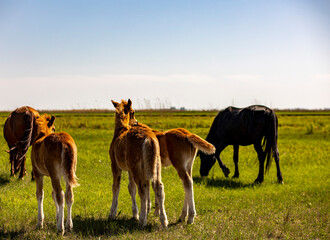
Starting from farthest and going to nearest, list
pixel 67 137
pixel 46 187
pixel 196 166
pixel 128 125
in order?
pixel 196 166 < pixel 46 187 < pixel 128 125 < pixel 67 137

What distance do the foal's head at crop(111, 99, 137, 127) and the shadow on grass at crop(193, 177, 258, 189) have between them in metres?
4.59

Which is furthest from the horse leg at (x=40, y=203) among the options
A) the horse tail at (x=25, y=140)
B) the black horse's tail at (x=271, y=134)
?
the black horse's tail at (x=271, y=134)

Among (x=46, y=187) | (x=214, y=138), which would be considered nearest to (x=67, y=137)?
(x=46, y=187)

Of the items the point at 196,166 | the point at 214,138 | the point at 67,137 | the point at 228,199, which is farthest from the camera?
the point at 196,166

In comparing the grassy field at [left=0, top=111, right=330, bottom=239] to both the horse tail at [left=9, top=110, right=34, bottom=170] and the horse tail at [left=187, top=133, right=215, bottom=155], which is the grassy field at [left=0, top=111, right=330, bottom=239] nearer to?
the horse tail at [left=9, top=110, right=34, bottom=170]

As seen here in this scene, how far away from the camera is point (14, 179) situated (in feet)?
40.2

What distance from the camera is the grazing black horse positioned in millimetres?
11906

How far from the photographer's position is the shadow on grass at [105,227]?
6358 millimetres

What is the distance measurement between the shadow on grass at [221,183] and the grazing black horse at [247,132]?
33 centimetres

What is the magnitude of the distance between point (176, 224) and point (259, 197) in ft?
12.8

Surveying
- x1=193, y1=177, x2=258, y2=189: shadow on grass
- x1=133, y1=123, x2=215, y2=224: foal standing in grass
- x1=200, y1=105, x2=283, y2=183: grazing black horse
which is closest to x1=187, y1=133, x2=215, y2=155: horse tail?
x1=133, y1=123, x2=215, y2=224: foal standing in grass

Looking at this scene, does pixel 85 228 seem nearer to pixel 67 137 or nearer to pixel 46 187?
pixel 67 137

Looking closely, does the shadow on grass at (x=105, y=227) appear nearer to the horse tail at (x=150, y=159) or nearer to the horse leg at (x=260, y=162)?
the horse tail at (x=150, y=159)

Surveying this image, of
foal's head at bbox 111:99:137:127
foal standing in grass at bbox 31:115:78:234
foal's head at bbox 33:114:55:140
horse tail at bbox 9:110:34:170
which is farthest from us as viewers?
horse tail at bbox 9:110:34:170
